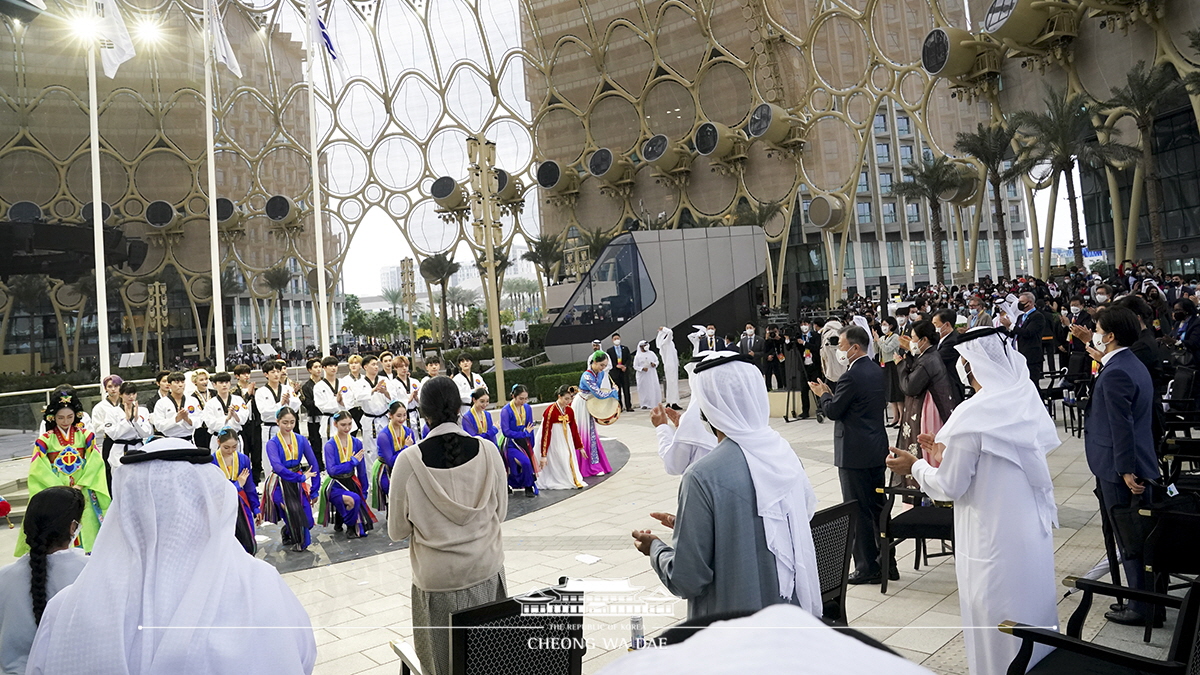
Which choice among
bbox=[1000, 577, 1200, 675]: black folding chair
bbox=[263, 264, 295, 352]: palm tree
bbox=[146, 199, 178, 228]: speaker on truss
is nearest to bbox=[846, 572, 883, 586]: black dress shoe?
bbox=[1000, 577, 1200, 675]: black folding chair

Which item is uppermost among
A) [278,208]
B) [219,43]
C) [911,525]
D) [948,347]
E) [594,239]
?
[278,208]

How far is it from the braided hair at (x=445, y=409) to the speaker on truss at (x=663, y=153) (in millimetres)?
30394

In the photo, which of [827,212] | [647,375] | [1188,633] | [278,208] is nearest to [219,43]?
[647,375]

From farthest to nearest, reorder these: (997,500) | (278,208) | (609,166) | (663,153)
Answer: (278,208)
(609,166)
(663,153)
(997,500)

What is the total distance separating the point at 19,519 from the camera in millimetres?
7961

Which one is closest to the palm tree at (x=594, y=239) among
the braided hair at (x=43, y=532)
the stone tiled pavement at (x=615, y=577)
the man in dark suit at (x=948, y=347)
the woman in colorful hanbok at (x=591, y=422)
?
the woman in colorful hanbok at (x=591, y=422)

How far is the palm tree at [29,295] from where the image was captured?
3104 cm

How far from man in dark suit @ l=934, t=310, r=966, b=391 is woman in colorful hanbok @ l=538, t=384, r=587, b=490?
13.7 ft

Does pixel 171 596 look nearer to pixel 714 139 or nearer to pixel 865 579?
pixel 865 579

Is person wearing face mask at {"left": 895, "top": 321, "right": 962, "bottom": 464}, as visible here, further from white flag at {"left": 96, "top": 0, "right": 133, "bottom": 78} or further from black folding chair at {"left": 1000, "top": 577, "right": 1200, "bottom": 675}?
white flag at {"left": 96, "top": 0, "right": 133, "bottom": 78}

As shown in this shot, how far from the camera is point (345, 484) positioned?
691cm

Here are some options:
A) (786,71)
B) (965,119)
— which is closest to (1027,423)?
(965,119)

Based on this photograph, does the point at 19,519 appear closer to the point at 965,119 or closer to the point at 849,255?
the point at 965,119

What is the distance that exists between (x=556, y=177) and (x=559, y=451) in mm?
28744
